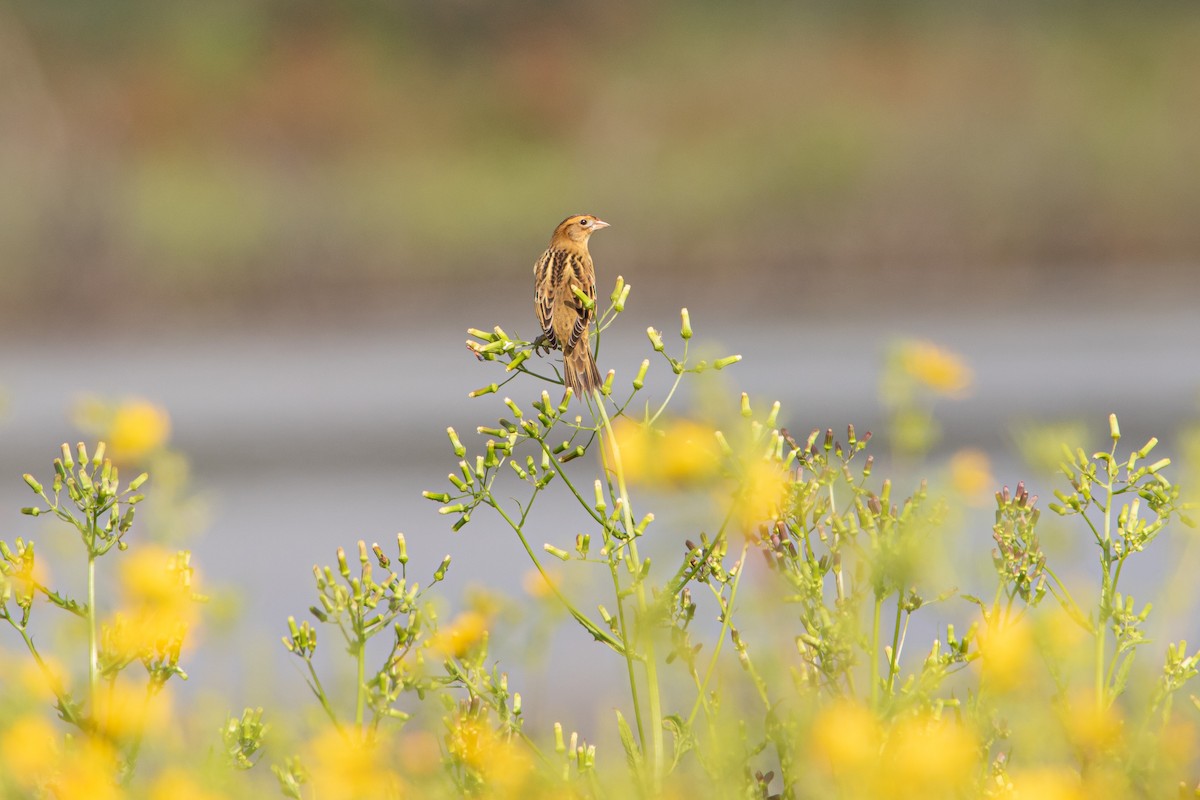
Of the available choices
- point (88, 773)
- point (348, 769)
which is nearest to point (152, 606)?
point (88, 773)

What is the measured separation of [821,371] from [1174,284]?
261 inches

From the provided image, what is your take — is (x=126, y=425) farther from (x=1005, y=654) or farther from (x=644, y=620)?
(x=1005, y=654)

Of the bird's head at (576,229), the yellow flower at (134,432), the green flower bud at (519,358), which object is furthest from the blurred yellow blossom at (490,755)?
the bird's head at (576,229)

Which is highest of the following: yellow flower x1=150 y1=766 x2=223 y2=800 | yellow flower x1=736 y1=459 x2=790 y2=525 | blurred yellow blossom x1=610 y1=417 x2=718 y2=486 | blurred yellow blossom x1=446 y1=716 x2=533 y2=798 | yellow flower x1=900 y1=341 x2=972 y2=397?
yellow flower x1=900 y1=341 x2=972 y2=397

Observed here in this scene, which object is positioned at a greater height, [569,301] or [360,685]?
[569,301]

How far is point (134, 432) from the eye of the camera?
12.7 feet

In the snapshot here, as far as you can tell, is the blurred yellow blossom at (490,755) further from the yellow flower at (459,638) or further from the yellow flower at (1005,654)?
the yellow flower at (1005,654)

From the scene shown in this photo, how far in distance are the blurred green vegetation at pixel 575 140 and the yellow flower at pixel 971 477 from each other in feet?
57.2

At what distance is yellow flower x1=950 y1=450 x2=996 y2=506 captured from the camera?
3.51 m

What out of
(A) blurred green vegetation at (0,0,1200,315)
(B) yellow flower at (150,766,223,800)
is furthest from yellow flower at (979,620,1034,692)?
(A) blurred green vegetation at (0,0,1200,315)

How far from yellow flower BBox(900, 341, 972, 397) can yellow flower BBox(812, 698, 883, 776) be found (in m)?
1.49

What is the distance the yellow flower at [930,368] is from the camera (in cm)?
376

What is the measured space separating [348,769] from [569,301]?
1.43m

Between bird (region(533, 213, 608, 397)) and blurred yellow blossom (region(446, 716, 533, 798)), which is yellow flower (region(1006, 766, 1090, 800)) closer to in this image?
blurred yellow blossom (region(446, 716, 533, 798))
